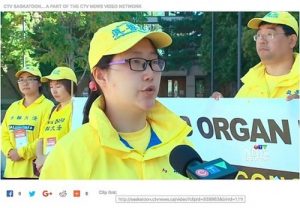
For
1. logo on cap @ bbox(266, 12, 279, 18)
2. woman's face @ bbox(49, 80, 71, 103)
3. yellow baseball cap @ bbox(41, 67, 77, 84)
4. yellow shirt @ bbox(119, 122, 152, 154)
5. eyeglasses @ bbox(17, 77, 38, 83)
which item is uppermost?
logo on cap @ bbox(266, 12, 279, 18)

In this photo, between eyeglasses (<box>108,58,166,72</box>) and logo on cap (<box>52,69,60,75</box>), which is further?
logo on cap (<box>52,69,60,75</box>)

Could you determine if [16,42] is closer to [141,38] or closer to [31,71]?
[31,71]

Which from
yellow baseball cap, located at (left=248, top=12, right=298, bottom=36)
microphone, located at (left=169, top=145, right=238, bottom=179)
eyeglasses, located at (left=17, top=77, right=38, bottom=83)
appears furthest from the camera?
eyeglasses, located at (left=17, top=77, right=38, bottom=83)

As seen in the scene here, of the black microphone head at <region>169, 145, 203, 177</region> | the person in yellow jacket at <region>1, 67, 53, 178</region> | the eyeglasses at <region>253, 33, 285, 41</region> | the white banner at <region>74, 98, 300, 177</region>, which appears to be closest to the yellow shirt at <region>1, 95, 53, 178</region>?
the person in yellow jacket at <region>1, 67, 53, 178</region>

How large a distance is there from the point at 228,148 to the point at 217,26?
0.57 metres

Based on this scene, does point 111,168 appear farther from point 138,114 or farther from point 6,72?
point 6,72

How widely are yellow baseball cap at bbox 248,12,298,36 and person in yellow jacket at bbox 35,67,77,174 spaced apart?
847 millimetres

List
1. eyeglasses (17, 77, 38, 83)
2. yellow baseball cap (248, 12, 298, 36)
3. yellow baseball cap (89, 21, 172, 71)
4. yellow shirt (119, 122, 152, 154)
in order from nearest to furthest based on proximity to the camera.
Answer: yellow baseball cap (89, 21, 172, 71) < yellow shirt (119, 122, 152, 154) < yellow baseball cap (248, 12, 298, 36) < eyeglasses (17, 77, 38, 83)

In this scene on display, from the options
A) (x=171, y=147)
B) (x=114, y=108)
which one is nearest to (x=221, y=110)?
(x=171, y=147)

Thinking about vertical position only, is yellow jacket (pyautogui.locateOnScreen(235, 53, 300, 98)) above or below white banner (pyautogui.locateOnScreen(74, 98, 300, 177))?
above

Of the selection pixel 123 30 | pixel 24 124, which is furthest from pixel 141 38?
pixel 24 124

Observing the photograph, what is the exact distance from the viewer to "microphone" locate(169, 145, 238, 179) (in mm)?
1741

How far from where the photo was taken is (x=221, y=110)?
212cm

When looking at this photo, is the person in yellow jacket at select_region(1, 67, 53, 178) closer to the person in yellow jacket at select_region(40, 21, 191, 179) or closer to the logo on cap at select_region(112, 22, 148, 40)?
the person in yellow jacket at select_region(40, 21, 191, 179)
